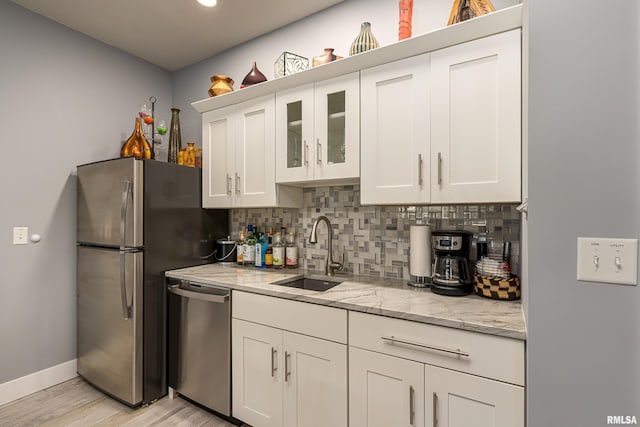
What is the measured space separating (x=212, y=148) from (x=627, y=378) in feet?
8.24

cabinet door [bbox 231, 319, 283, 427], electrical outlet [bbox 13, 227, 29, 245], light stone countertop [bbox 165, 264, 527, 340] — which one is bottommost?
cabinet door [bbox 231, 319, 283, 427]

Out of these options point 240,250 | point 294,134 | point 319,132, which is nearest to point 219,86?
point 294,134

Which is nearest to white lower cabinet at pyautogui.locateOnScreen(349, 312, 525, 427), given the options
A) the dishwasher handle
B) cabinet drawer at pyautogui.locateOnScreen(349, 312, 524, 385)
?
cabinet drawer at pyautogui.locateOnScreen(349, 312, 524, 385)

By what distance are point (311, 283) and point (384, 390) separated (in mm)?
882

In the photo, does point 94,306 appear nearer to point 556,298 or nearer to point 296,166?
point 296,166

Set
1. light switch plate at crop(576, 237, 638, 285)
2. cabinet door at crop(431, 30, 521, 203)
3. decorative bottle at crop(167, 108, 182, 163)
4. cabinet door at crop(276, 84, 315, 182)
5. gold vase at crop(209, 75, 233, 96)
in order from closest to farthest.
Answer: light switch plate at crop(576, 237, 638, 285) < cabinet door at crop(431, 30, 521, 203) < cabinet door at crop(276, 84, 315, 182) < gold vase at crop(209, 75, 233, 96) < decorative bottle at crop(167, 108, 182, 163)

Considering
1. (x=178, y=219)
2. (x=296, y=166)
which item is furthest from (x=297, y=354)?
(x=178, y=219)

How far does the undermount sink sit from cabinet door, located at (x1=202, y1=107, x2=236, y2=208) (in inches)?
30.6

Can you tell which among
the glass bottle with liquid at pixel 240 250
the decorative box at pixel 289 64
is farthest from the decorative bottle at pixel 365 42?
the glass bottle with liquid at pixel 240 250

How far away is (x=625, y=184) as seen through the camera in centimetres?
82

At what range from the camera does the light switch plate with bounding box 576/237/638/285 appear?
810 millimetres

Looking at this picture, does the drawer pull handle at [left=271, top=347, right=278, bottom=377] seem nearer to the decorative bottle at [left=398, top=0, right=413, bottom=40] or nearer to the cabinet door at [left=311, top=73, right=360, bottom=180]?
the cabinet door at [left=311, top=73, right=360, bottom=180]

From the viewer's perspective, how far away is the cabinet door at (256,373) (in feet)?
5.32

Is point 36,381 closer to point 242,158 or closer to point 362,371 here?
point 242,158
